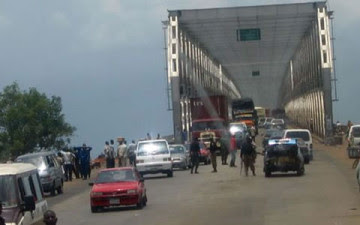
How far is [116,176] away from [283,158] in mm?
12224

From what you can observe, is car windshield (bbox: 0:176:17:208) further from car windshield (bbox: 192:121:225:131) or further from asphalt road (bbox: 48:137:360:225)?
car windshield (bbox: 192:121:225:131)

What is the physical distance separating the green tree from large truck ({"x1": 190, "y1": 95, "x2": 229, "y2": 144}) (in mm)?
15472

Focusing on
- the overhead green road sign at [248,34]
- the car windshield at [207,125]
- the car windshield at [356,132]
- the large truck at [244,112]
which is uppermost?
the overhead green road sign at [248,34]

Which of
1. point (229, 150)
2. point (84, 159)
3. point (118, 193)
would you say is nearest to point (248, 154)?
point (84, 159)

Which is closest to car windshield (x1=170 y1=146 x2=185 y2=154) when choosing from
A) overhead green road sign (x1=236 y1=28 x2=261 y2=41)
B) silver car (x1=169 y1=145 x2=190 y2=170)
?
silver car (x1=169 y1=145 x2=190 y2=170)

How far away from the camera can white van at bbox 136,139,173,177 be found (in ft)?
148

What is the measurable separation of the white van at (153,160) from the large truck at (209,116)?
21.2m

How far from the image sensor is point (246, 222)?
23094mm

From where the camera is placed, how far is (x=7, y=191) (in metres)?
15.3

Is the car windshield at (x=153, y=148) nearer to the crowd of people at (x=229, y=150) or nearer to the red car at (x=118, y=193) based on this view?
the crowd of people at (x=229, y=150)

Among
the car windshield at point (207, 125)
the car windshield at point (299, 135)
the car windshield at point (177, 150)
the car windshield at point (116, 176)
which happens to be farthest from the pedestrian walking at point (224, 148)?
the car windshield at point (116, 176)

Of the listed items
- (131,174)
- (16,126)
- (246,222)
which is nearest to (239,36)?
(16,126)

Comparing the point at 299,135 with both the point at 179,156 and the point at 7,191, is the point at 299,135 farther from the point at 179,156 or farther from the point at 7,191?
the point at 7,191

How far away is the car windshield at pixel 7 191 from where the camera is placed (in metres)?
15.2
